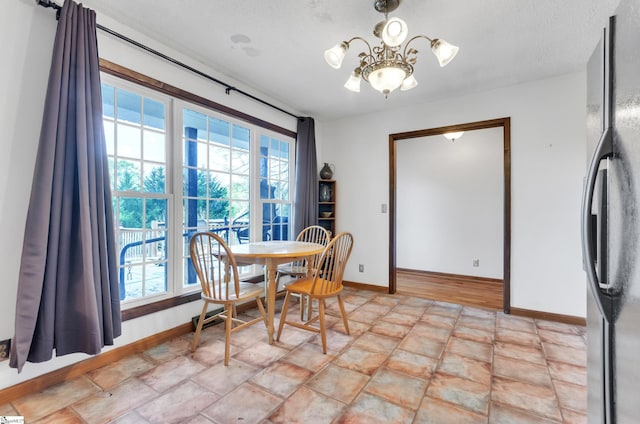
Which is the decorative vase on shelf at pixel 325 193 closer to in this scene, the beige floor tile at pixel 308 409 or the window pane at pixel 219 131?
the window pane at pixel 219 131

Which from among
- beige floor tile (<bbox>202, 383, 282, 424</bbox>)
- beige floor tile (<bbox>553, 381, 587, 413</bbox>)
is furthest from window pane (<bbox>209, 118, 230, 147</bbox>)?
beige floor tile (<bbox>553, 381, 587, 413</bbox>)

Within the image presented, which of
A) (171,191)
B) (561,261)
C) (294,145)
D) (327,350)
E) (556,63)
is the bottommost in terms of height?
(327,350)

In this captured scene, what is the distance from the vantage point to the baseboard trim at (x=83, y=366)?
5.56 ft

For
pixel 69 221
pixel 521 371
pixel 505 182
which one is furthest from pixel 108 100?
pixel 505 182

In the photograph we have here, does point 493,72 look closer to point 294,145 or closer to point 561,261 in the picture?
point 561,261

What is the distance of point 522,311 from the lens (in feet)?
10.2

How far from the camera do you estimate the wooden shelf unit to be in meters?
4.29

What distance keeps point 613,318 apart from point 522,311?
9.27 ft

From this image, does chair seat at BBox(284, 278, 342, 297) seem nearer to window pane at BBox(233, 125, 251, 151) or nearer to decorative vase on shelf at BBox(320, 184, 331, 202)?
window pane at BBox(233, 125, 251, 151)

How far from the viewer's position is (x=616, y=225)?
2.48ft

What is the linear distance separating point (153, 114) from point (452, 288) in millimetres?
4242

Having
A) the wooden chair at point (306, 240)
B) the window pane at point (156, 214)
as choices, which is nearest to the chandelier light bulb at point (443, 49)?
the wooden chair at point (306, 240)

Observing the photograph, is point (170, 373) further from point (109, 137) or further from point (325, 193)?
point (325, 193)

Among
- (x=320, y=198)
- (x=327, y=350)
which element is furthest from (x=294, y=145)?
(x=327, y=350)
